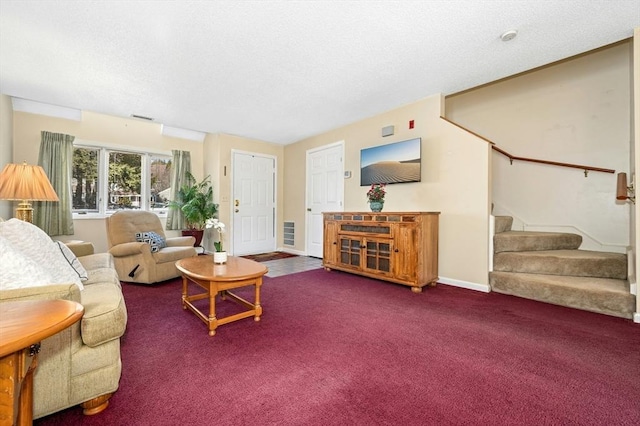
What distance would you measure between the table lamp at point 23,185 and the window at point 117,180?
2.04m

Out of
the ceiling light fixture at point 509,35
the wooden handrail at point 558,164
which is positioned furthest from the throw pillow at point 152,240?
the wooden handrail at point 558,164

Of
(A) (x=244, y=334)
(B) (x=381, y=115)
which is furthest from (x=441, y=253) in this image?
(A) (x=244, y=334)

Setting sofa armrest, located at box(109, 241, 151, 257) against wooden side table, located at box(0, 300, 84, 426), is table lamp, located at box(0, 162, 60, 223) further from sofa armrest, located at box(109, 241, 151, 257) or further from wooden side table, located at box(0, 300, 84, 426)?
wooden side table, located at box(0, 300, 84, 426)

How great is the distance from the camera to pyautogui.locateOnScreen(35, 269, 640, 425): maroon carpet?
49.4 inches

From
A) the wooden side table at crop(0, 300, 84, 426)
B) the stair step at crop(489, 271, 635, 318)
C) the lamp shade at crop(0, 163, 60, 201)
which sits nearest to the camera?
the wooden side table at crop(0, 300, 84, 426)

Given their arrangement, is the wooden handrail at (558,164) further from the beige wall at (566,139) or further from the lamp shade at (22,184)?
the lamp shade at (22,184)

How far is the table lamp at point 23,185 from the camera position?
2.55m

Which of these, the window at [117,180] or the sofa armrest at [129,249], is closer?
the sofa armrest at [129,249]

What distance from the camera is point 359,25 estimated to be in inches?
86.5

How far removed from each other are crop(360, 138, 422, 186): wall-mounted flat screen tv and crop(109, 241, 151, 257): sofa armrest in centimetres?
312

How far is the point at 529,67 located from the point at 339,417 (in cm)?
367

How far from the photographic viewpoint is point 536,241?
3.34 m

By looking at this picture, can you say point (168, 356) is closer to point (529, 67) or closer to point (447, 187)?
point (447, 187)

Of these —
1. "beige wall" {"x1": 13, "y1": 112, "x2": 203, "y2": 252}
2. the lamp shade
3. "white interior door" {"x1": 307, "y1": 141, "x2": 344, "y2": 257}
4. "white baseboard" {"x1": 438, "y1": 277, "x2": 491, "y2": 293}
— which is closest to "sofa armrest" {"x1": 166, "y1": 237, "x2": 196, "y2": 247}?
the lamp shade
